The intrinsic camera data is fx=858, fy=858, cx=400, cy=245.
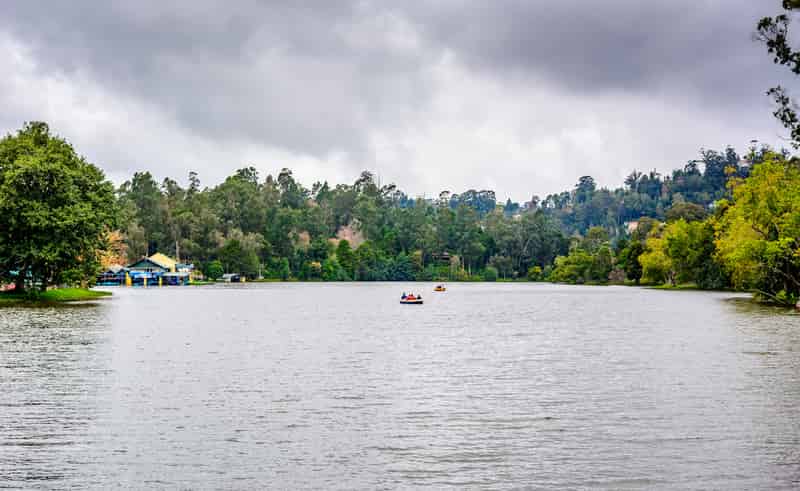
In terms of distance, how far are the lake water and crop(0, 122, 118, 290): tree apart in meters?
40.3

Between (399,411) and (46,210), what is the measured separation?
7310 centimetres

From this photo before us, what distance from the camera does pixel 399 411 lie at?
2467cm

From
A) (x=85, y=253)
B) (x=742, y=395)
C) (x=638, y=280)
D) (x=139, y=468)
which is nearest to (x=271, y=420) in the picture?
(x=139, y=468)

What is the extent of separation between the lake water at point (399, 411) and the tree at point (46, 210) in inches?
1586

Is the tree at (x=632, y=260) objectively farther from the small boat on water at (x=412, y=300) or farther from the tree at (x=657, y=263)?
the small boat on water at (x=412, y=300)

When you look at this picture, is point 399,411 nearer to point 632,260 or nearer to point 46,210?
point 46,210

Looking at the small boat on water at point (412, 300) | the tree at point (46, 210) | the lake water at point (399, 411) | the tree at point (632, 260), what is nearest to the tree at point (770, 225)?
the lake water at point (399, 411)

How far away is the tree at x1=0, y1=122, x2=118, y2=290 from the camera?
86.9m

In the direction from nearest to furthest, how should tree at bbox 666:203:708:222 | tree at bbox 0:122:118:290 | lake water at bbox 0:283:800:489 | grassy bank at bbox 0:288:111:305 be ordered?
lake water at bbox 0:283:800:489 → tree at bbox 0:122:118:290 → grassy bank at bbox 0:288:111:305 → tree at bbox 666:203:708:222

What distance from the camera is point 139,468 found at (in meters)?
17.5

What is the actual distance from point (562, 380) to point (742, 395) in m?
6.57

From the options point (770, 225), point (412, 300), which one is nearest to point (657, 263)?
point (412, 300)

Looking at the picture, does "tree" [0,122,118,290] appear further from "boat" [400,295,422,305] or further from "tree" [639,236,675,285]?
"tree" [639,236,675,285]

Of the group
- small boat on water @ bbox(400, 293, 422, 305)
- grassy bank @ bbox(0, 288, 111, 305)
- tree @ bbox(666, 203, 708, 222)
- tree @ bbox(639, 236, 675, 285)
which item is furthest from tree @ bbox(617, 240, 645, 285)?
grassy bank @ bbox(0, 288, 111, 305)
